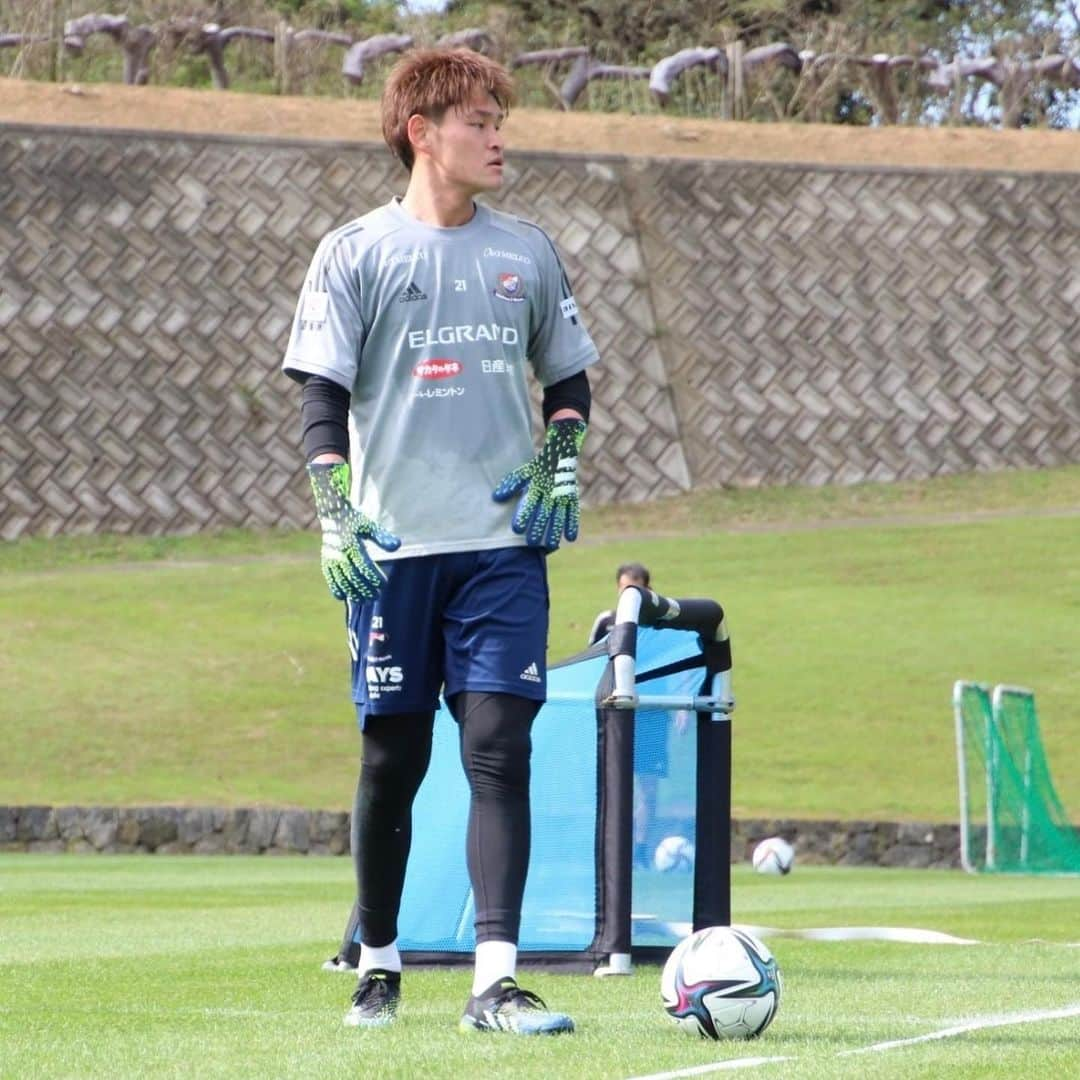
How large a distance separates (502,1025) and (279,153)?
36.1 metres

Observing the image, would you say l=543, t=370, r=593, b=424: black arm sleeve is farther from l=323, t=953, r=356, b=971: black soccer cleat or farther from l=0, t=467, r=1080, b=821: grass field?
l=0, t=467, r=1080, b=821: grass field

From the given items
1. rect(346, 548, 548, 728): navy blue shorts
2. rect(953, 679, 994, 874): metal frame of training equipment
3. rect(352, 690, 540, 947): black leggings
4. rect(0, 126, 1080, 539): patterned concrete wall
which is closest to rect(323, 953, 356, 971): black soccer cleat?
rect(352, 690, 540, 947): black leggings

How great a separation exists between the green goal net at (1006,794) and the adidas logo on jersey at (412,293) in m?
14.3

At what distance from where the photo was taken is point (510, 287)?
571 cm

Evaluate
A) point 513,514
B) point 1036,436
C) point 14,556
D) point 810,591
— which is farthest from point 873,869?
point 1036,436

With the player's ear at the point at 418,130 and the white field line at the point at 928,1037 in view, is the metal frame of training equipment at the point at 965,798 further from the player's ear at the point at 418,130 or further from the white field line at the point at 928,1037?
the player's ear at the point at 418,130

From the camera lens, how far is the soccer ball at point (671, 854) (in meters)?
7.89

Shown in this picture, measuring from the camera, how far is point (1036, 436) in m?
41.3

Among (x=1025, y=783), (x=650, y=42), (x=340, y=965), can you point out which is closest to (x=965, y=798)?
(x=1025, y=783)

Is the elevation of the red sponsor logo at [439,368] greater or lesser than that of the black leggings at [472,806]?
greater

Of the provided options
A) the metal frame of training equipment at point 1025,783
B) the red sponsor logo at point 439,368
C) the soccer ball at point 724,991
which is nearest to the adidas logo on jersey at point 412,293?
the red sponsor logo at point 439,368

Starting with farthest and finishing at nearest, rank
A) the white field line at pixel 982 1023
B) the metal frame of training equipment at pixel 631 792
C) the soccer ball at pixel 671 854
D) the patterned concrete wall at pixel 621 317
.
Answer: the patterned concrete wall at pixel 621 317, the soccer ball at pixel 671 854, the metal frame of training equipment at pixel 631 792, the white field line at pixel 982 1023

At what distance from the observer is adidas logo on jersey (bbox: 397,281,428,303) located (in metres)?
5.64

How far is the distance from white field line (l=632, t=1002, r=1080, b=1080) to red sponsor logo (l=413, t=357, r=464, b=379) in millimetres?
1812
